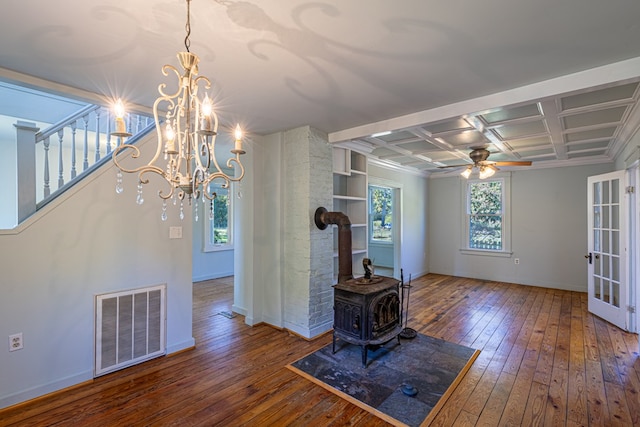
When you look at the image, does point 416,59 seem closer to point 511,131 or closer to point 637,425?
point 511,131

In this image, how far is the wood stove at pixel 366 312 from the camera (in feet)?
9.36

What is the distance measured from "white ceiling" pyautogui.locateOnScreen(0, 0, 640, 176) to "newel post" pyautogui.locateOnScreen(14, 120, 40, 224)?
1.41ft

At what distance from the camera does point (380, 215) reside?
7703mm

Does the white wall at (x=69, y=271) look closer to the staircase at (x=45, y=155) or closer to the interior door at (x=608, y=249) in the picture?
the staircase at (x=45, y=155)

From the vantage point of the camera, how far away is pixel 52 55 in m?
1.98

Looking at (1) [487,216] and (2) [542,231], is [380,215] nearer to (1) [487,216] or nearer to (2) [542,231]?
(1) [487,216]

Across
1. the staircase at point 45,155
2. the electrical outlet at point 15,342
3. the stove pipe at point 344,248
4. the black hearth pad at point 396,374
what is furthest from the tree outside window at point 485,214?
the electrical outlet at point 15,342

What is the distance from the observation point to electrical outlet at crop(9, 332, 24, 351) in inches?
87.8

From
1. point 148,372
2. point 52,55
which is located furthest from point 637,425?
point 52,55

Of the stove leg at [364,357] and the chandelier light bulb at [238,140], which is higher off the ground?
the chandelier light bulb at [238,140]

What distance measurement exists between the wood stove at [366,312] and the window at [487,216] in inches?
167

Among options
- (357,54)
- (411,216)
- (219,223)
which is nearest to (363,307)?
(357,54)

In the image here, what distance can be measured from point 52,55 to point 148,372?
8.65 ft

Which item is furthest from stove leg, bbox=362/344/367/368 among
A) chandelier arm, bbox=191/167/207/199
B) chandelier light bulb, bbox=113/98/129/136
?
chandelier light bulb, bbox=113/98/129/136
